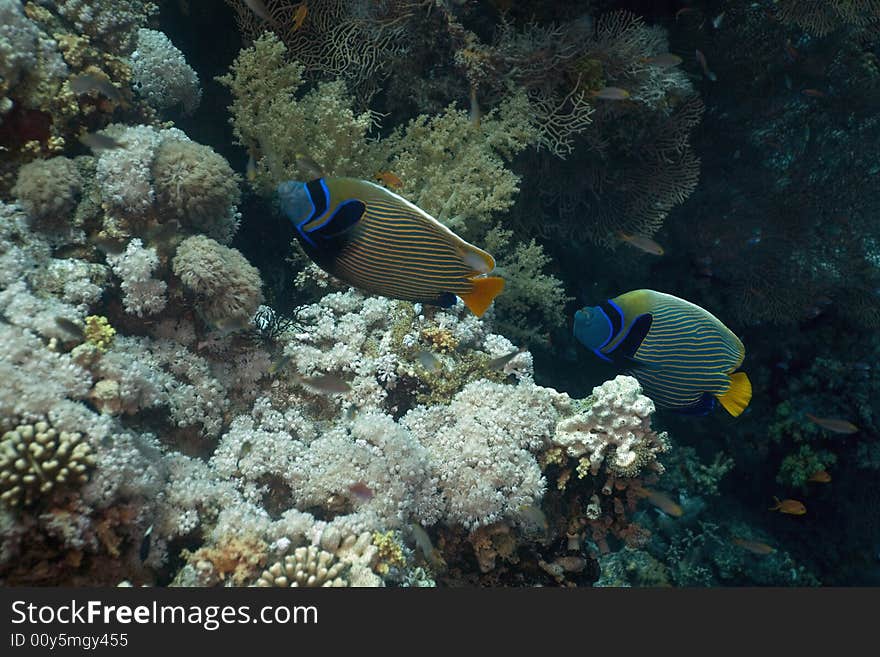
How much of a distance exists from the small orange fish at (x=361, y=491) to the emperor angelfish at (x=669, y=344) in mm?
1522

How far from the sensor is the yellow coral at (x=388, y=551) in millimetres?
2742

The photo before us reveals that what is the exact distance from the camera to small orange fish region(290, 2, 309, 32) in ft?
14.5

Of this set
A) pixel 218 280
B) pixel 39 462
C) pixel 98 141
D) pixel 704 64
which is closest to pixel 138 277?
pixel 218 280

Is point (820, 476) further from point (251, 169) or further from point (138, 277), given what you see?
point (138, 277)

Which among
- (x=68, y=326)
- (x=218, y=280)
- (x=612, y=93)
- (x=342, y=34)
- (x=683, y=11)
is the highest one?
(x=683, y=11)

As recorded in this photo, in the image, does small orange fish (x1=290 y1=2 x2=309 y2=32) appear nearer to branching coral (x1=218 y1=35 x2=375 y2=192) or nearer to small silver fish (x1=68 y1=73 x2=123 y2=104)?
branching coral (x1=218 y1=35 x2=375 y2=192)

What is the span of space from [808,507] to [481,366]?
747 cm

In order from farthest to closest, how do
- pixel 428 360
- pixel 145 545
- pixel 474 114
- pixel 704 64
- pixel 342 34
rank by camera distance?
1. pixel 704 64
2. pixel 342 34
3. pixel 474 114
4. pixel 428 360
5. pixel 145 545

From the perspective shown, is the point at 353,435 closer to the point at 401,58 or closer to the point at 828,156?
the point at 401,58

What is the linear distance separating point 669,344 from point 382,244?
64.5 inches

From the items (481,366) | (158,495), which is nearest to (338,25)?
(481,366)

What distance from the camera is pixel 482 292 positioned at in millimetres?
2064

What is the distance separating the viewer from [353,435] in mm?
3299

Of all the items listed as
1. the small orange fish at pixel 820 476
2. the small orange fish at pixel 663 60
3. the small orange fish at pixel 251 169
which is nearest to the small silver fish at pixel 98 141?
the small orange fish at pixel 251 169
